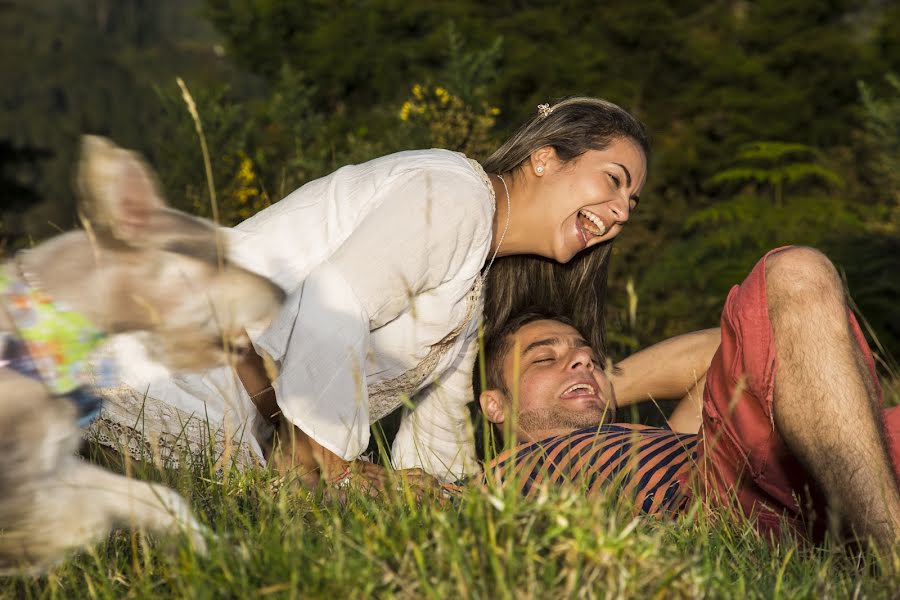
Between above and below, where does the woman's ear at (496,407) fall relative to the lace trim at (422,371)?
below

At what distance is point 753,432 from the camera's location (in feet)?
7.73

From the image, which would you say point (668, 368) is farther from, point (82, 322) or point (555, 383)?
point (82, 322)

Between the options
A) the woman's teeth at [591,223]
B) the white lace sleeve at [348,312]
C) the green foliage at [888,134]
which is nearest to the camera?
the white lace sleeve at [348,312]

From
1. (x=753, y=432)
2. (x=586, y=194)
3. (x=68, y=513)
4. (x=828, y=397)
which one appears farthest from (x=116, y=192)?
(x=586, y=194)

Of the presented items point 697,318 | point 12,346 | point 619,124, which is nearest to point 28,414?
point 12,346

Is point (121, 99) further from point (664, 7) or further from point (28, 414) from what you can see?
point (28, 414)

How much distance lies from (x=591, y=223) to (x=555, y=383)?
0.52 meters

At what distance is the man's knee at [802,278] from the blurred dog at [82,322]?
4.34ft

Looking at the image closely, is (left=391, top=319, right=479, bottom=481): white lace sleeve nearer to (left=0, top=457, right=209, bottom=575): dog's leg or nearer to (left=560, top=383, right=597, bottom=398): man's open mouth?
(left=560, top=383, right=597, bottom=398): man's open mouth

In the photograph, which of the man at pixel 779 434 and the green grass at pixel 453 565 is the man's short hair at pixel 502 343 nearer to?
the man at pixel 779 434

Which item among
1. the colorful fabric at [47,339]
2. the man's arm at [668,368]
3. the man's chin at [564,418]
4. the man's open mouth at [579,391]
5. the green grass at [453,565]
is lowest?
the man's arm at [668,368]

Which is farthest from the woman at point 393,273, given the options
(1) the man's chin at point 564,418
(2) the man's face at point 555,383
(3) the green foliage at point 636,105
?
(3) the green foliage at point 636,105

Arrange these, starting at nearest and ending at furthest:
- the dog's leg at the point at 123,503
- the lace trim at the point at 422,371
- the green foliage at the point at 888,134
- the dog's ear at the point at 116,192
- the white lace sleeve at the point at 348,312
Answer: the dog's ear at the point at 116,192
the dog's leg at the point at 123,503
the white lace sleeve at the point at 348,312
the lace trim at the point at 422,371
the green foliage at the point at 888,134

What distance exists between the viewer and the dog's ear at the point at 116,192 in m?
1.24
